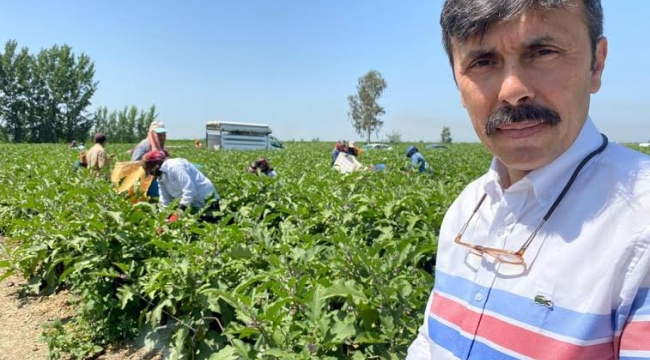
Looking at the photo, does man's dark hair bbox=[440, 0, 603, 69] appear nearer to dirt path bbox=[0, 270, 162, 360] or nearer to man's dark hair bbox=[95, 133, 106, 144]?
dirt path bbox=[0, 270, 162, 360]

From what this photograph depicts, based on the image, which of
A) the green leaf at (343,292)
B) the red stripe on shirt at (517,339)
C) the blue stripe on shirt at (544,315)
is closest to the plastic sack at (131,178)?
the green leaf at (343,292)

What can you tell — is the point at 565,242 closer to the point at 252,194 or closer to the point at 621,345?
the point at 621,345

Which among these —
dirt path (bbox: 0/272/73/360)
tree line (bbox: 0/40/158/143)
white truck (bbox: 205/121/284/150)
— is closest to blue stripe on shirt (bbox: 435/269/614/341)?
dirt path (bbox: 0/272/73/360)

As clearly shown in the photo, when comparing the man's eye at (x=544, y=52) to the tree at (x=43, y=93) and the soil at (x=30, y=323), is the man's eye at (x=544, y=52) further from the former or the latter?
the tree at (x=43, y=93)

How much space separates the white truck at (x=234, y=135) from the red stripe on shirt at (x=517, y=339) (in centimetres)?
3657

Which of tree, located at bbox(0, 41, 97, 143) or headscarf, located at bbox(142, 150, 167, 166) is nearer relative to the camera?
headscarf, located at bbox(142, 150, 167, 166)

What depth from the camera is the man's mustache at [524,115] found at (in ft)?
3.83

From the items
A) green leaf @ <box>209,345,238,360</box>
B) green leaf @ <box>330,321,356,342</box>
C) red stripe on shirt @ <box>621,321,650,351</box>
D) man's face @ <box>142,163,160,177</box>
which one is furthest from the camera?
man's face @ <box>142,163,160,177</box>

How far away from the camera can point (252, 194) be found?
630 centimetres

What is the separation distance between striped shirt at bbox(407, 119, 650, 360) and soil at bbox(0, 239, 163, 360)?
3.03 m

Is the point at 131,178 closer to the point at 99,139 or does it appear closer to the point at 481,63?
the point at 99,139

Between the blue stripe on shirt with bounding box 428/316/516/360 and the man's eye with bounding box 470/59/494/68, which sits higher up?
the man's eye with bounding box 470/59/494/68

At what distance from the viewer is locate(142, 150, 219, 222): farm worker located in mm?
5871

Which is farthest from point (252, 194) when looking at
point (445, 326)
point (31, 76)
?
point (31, 76)
